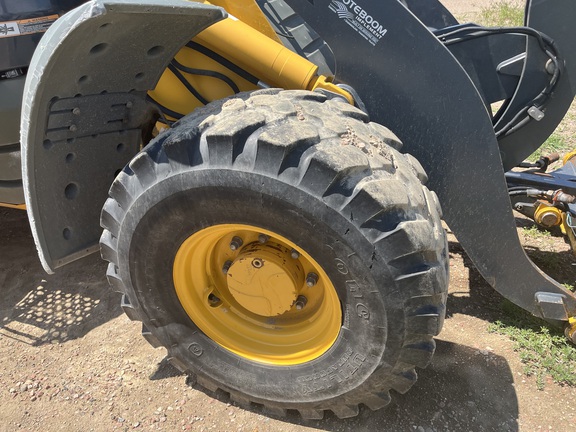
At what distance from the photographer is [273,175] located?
184 centimetres

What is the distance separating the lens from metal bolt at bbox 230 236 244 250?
2270 mm

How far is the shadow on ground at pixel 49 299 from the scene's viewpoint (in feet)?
9.98

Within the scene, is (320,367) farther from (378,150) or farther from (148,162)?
(148,162)

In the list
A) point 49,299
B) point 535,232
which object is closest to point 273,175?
point 49,299

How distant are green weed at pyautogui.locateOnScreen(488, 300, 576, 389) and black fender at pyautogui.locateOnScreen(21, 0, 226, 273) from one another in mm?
2222

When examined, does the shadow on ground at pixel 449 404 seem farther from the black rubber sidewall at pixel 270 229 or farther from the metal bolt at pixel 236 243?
the metal bolt at pixel 236 243

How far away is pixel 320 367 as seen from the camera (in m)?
2.22

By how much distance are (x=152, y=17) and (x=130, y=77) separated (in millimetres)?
427

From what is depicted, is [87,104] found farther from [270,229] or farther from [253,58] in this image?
[270,229]

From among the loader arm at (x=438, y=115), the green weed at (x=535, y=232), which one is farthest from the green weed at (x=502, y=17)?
the loader arm at (x=438, y=115)

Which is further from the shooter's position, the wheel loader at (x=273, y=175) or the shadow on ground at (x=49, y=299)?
the shadow on ground at (x=49, y=299)

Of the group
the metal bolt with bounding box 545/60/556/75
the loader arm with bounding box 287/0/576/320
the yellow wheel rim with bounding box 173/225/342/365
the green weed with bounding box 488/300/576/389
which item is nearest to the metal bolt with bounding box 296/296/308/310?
the yellow wheel rim with bounding box 173/225/342/365

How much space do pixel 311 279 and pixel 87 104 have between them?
3.89ft

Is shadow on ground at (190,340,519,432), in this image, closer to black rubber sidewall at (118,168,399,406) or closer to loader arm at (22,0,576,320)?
black rubber sidewall at (118,168,399,406)
